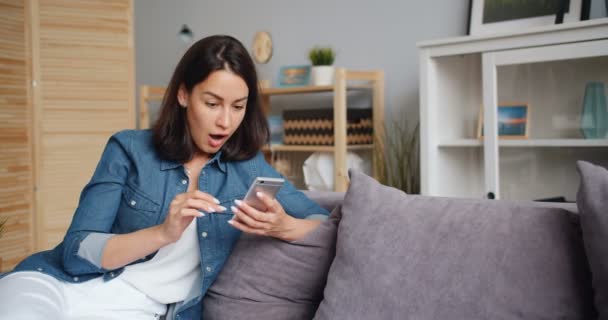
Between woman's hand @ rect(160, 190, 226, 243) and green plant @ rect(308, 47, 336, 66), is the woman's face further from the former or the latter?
green plant @ rect(308, 47, 336, 66)

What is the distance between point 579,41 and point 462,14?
2.92 ft

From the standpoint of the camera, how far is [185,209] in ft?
4.30

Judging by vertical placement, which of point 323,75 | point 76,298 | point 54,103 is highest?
point 323,75

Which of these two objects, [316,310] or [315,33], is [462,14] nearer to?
[315,33]

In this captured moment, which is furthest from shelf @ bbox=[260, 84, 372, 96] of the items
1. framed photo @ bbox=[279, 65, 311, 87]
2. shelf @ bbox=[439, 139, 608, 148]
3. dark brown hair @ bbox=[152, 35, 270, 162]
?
dark brown hair @ bbox=[152, 35, 270, 162]

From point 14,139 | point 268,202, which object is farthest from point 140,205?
point 14,139

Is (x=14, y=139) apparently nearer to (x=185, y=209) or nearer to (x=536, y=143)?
(x=185, y=209)

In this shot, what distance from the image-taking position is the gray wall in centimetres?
333

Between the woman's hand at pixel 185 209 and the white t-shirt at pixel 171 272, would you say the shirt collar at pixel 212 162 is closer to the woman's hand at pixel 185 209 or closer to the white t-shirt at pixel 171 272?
the white t-shirt at pixel 171 272

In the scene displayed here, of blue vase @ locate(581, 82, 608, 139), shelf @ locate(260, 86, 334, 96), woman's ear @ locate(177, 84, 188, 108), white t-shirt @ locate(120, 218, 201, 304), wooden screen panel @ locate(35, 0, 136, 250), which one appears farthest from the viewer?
wooden screen panel @ locate(35, 0, 136, 250)

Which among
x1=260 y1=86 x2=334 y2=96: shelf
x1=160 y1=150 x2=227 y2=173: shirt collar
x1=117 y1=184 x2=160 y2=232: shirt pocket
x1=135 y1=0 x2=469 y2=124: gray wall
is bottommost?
x1=117 y1=184 x2=160 y2=232: shirt pocket

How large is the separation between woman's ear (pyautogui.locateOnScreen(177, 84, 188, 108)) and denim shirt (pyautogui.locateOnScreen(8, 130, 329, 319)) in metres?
0.12

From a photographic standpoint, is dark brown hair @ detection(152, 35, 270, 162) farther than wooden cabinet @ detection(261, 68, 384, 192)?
No

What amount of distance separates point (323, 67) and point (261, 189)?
216 centimetres
